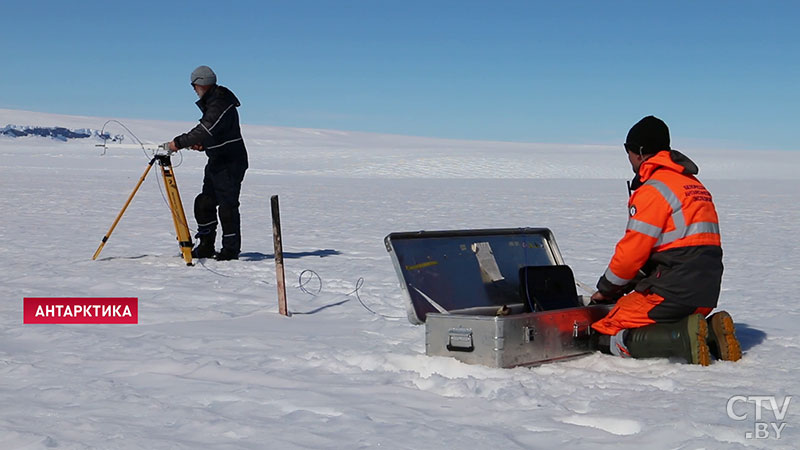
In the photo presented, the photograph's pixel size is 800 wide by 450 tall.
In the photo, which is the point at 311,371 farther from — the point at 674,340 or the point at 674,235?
the point at 674,235

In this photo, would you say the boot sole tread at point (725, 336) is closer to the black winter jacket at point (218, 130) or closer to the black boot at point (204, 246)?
the black winter jacket at point (218, 130)

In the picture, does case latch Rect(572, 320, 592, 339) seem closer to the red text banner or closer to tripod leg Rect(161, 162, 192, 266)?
the red text banner

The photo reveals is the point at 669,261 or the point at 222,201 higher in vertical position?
the point at 222,201

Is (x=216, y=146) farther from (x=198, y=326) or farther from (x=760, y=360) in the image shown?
(x=760, y=360)

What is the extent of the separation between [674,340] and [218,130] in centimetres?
416

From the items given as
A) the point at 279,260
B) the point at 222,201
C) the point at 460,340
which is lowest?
the point at 460,340

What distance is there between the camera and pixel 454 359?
3.54 meters

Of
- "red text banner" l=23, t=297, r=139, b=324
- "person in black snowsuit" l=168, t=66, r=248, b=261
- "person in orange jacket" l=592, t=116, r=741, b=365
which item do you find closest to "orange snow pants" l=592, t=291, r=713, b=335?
"person in orange jacket" l=592, t=116, r=741, b=365

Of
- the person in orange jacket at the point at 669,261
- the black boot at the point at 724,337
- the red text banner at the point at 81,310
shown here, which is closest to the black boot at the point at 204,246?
the red text banner at the point at 81,310

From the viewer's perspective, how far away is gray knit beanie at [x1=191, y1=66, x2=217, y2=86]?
6.56 meters

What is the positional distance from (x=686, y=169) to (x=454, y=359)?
1.29 metres

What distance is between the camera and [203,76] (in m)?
6.57

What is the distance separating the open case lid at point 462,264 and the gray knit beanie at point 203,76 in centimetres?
305

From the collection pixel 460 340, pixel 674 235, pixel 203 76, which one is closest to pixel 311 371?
pixel 460 340
